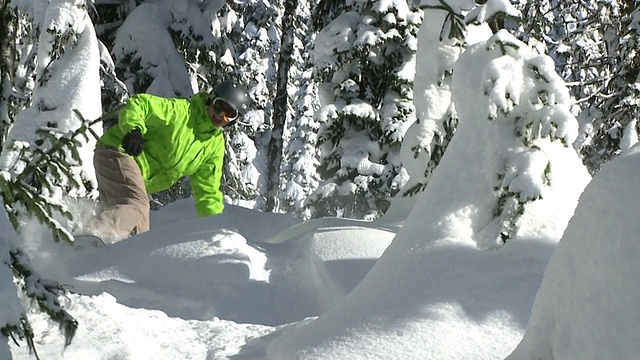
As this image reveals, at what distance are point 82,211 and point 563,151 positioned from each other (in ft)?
14.7

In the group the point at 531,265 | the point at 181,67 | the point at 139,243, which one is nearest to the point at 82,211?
the point at 139,243

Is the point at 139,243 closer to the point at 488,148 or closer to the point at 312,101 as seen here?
the point at 488,148

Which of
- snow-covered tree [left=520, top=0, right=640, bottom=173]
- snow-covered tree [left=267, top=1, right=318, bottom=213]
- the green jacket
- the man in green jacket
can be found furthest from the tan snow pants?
snow-covered tree [left=267, top=1, right=318, bottom=213]

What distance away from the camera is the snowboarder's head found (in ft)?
20.5

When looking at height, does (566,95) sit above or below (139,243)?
above

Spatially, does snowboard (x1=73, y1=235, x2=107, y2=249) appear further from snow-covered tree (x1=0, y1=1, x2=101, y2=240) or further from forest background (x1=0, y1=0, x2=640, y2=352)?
forest background (x1=0, y1=0, x2=640, y2=352)

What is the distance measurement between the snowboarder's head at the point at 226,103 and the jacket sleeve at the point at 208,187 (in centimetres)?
60

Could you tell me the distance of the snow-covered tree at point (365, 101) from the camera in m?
12.4

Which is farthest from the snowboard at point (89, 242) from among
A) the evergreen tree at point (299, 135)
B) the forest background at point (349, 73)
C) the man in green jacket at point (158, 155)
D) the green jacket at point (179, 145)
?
the evergreen tree at point (299, 135)

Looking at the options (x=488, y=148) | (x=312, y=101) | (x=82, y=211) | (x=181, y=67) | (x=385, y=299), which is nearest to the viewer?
(x=385, y=299)

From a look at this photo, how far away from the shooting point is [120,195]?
246 inches

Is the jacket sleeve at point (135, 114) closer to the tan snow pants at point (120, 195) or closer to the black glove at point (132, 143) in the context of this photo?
the black glove at point (132, 143)

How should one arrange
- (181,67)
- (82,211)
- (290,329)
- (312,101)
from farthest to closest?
1. (312,101)
2. (181,67)
3. (82,211)
4. (290,329)

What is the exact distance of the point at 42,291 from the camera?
2.31 metres
